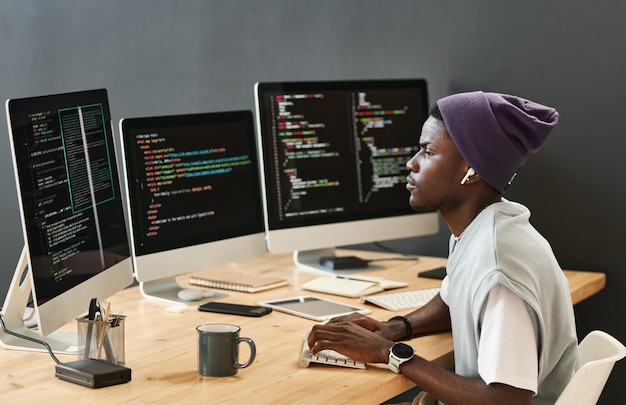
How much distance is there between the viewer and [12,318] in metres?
1.99

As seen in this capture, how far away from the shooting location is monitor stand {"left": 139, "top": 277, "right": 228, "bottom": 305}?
2367 millimetres

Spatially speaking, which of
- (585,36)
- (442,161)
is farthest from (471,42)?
(442,161)

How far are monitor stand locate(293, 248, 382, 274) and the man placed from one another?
0.87 metres

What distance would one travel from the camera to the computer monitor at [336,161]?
2.66m

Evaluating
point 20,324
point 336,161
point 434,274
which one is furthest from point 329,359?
point 336,161

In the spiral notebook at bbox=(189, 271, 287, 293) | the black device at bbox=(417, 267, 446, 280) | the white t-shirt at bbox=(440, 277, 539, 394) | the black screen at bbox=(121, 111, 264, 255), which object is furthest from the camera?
the black device at bbox=(417, 267, 446, 280)

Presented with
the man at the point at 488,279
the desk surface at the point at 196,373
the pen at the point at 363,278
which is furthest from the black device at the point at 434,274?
the man at the point at 488,279

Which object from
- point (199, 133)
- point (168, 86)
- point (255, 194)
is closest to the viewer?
point (199, 133)

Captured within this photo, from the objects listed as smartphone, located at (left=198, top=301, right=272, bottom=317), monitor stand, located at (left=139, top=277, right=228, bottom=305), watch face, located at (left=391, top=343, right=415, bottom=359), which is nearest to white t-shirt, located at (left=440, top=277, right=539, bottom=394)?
watch face, located at (left=391, top=343, right=415, bottom=359)

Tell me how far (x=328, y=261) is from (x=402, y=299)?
495mm

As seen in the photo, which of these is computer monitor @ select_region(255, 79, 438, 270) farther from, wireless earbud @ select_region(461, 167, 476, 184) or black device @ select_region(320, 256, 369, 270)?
wireless earbud @ select_region(461, 167, 476, 184)

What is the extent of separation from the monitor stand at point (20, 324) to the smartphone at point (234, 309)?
14.9 inches

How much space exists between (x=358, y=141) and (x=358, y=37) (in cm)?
55

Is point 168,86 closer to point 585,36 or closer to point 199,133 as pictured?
point 199,133
